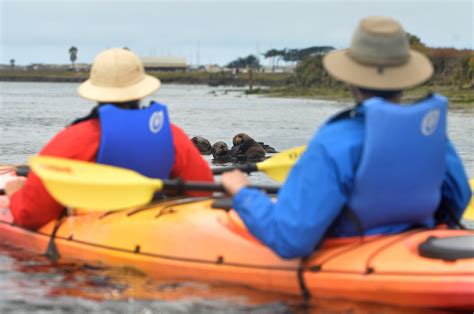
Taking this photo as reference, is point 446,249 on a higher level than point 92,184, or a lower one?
lower

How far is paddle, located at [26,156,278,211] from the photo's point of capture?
561 cm

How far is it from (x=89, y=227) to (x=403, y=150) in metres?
2.59

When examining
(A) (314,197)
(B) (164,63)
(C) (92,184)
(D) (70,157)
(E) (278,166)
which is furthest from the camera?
(B) (164,63)

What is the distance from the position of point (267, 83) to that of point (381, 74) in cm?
10794

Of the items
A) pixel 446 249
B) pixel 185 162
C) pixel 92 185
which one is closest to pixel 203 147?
pixel 185 162

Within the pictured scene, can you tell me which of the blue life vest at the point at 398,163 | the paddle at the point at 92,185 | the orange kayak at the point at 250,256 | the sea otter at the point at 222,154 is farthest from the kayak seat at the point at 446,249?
the sea otter at the point at 222,154

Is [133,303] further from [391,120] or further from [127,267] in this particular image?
[391,120]

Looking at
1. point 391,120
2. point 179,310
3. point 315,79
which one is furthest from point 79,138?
point 315,79

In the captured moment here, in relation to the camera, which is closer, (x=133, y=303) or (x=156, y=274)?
(x=133, y=303)

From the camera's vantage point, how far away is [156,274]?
236 inches

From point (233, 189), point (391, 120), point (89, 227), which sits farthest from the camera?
point (89, 227)

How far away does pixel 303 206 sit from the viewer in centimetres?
484

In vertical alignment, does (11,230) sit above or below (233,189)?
below

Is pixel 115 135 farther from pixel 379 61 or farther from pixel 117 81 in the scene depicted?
pixel 379 61
